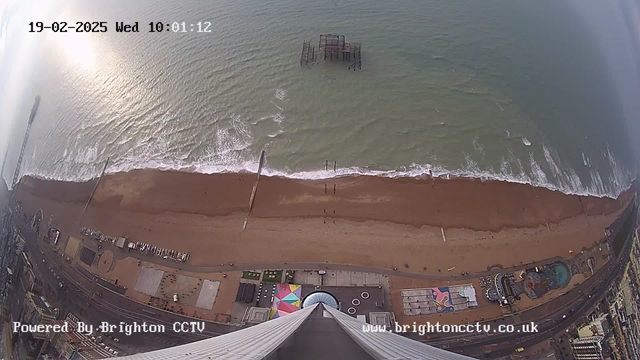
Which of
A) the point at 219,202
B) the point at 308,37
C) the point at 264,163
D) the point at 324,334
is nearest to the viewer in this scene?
the point at 324,334

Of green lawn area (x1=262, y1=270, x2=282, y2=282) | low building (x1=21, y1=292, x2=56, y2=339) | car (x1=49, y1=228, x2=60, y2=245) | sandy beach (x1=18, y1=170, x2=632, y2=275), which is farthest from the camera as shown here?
car (x1=49, y1=228, x2=60, y2=245)

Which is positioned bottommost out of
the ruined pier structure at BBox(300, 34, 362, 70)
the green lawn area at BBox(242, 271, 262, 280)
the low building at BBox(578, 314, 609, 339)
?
the low building at BBox(578, 314, 609, 339)

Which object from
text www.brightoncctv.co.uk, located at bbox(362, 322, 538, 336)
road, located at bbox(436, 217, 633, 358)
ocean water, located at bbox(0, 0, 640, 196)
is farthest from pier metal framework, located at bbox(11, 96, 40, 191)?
road, located at bbox(436, 217, 633, 358)

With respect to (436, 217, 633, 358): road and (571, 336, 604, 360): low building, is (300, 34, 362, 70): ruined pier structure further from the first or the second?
(571, 336, 604, 360): low building

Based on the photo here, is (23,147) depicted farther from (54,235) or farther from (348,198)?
(348,198)

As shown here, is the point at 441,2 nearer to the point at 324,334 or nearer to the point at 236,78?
the point at 236,78

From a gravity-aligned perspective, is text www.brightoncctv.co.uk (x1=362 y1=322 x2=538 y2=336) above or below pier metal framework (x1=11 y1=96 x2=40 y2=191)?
below

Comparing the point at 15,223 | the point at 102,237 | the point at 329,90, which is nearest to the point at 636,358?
the point at 329,90
